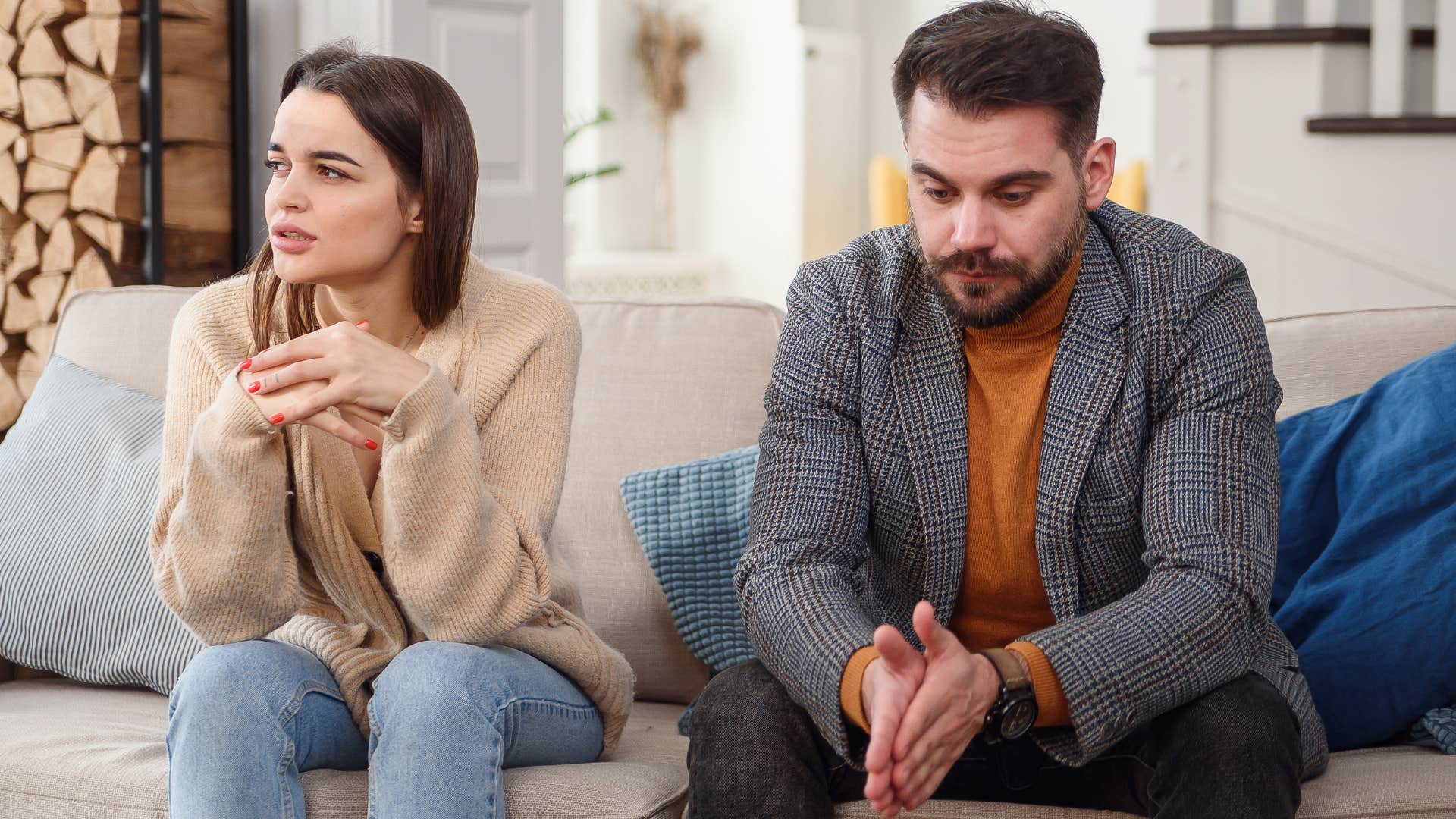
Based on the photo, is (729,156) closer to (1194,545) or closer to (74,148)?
(74,148)

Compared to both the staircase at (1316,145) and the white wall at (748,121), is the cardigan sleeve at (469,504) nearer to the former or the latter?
the staircase at (1316,145)

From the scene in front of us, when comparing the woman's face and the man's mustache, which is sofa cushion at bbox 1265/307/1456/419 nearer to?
the man's mustache

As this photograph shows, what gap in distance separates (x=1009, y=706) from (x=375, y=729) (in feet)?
1.87

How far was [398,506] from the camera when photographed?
134cm

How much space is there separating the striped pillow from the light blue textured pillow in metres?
0.57

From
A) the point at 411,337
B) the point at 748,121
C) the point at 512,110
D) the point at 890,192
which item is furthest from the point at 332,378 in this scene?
the point at 748,121

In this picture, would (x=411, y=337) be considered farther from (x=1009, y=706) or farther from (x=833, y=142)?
(x=833, y=142)

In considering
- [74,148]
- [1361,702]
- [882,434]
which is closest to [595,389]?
[882,434]

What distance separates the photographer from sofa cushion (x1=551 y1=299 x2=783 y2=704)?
1.83 m

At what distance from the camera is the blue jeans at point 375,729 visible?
1.26m

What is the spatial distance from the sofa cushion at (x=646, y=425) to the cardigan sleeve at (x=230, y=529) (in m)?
0.46

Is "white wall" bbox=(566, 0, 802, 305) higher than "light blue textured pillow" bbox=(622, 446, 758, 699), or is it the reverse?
"white wall" bbox=(566, 0, 802, 305)

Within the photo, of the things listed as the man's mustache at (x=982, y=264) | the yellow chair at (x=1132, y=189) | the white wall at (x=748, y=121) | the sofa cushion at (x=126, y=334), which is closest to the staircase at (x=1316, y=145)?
the yellow chair at (x=1132, y=189)

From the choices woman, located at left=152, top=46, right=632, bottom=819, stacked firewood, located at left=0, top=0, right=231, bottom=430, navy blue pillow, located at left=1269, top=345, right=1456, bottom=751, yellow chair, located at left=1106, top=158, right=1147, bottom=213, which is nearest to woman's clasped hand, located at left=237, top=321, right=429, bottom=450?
woman, located at left=152, top=46, right=632, bottom=819
